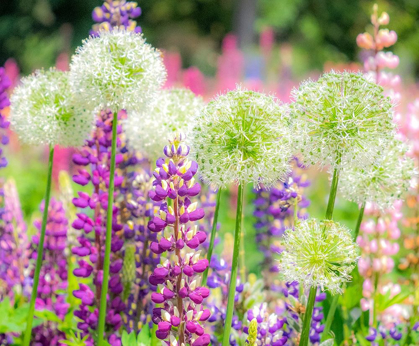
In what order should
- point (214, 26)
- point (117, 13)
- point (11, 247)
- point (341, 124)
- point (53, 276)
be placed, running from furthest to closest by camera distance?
point (214, 26) < point (11, 247) < point (53, 276) < point (117, 13) < point (341, 124)

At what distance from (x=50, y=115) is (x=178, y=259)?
744 mm

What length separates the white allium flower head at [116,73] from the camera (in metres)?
1.73

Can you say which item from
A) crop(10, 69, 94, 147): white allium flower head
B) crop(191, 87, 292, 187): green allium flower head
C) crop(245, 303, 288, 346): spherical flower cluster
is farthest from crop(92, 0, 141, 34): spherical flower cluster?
crop(245, 303, 288, 346): spherical flower cluster

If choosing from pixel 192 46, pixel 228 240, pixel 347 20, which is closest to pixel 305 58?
pixel 347 20

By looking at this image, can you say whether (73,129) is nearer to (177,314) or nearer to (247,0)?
(177,314)

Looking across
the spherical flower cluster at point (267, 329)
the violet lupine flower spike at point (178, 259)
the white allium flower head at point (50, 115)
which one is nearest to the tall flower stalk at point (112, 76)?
the white allium flower head at point (50, 115)

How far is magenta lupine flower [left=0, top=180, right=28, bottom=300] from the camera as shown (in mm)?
2652

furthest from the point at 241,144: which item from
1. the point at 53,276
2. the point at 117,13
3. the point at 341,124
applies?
the point at 53,276

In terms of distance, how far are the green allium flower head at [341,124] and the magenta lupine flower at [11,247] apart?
170 centimetres

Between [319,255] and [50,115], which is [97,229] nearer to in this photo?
[50,115]

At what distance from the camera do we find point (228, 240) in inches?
97.7

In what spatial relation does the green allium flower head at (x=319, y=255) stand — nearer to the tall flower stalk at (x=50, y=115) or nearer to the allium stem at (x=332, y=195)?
the allium stem at (x=332, y=195)

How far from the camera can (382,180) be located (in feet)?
5.97

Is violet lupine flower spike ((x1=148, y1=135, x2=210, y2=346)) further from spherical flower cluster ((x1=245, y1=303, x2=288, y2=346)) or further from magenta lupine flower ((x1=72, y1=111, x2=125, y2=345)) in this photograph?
magenta lupine flower ((x1=72, y1=111, x2=125, y2=345))
